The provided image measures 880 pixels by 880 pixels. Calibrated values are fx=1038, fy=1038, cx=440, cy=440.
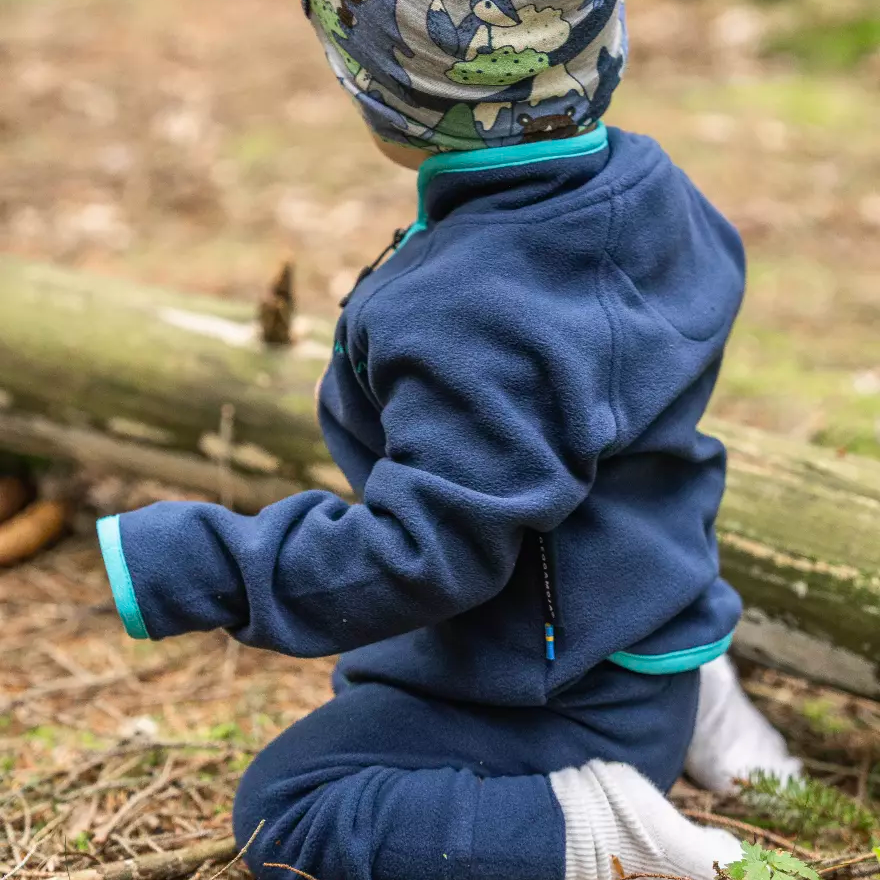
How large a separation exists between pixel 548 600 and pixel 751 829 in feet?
2.43

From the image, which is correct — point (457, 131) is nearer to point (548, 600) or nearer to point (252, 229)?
point (548, 600)

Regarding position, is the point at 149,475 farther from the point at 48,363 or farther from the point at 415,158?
the point at 415,158

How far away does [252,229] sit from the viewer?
5.70 meters

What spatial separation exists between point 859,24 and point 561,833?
8.27 m

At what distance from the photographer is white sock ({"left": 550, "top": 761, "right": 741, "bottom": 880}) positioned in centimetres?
182

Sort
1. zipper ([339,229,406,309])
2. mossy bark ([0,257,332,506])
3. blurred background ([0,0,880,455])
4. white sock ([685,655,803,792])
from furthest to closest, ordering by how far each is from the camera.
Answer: blurred background ([0,0,880,455]) → mossy bark ([0,257,332,506]) → white sock ([685,655,803,792]) → zipper ([339,229,406,309])

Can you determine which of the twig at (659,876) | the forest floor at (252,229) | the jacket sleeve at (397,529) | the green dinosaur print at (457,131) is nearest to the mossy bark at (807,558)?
the forest floor at (252,229)

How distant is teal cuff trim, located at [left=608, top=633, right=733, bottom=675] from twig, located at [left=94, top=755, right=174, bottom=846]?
106cm

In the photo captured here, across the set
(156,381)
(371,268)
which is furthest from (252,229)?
(371,268)

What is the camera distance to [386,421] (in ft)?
5.37

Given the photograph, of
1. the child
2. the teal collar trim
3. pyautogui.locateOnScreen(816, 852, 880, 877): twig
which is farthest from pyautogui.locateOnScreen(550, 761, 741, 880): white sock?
the teal collar trim

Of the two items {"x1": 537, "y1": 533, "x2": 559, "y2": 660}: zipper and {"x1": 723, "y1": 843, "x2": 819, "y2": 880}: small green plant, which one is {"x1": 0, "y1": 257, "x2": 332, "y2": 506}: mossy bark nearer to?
{"x1": 537, "y1": 533, "x2": 559, "y2": 660}: zipper

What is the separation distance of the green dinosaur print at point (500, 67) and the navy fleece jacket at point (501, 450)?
0.38 feet

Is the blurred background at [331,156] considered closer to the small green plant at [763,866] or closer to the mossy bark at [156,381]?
the mossy bark at [156,381]
